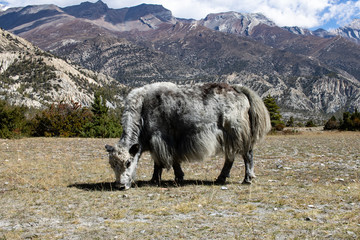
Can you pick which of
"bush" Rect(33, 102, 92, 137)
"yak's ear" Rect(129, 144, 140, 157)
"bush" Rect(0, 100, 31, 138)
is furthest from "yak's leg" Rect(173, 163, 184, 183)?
"bush" Rect(33, 102, 92, 137)

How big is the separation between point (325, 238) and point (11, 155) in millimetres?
14989

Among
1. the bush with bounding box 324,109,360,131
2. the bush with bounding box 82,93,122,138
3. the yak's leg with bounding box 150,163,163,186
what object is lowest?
the bush with bounding box 82,93,122,138

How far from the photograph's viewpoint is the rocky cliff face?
131 m

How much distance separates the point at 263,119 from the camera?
8938 millimetres

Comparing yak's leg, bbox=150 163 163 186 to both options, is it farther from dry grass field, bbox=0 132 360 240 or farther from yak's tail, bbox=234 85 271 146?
yak's tail, bbox=234 85 271 146

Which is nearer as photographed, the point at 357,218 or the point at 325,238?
the point at 325,238

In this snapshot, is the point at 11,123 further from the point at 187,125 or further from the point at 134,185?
the point at 187,125

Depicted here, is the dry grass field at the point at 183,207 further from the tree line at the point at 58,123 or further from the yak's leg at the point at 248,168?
the tree line at the point at 58,123

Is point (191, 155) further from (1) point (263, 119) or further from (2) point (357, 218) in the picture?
(2) point (357, 218)

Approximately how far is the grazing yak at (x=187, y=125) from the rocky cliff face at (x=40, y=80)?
394 feet

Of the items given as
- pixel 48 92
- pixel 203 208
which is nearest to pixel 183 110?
pixel 203 208

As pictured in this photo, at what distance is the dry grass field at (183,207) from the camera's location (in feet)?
16.1

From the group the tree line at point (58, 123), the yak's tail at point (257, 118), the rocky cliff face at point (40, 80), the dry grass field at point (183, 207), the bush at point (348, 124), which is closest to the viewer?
the dry grass field at point (183, 207)

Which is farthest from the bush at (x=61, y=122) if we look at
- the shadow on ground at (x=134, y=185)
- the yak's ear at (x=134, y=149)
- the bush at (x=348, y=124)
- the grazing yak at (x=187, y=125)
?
the bush at (x=348, y=124)
